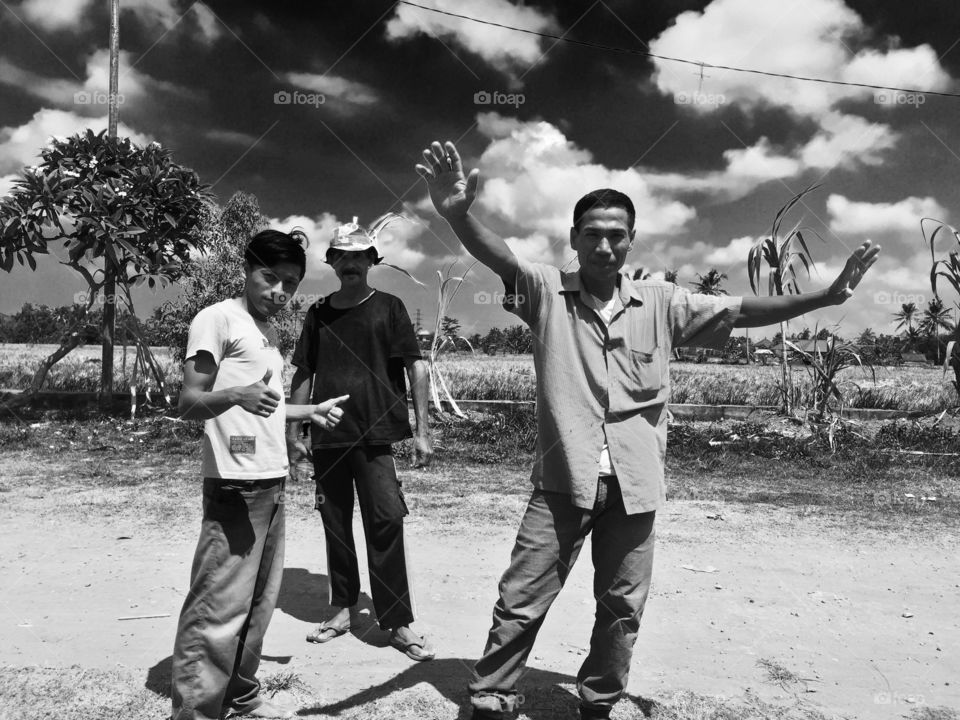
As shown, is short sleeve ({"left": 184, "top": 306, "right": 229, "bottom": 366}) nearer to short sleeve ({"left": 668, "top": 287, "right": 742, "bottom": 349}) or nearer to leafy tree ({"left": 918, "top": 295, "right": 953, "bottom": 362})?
short sleeve ({"left": 668, "top": 287, "right": 742, "bottom": 349})

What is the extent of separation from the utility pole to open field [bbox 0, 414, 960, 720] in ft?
10.6

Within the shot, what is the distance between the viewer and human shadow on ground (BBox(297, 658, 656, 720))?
279cm

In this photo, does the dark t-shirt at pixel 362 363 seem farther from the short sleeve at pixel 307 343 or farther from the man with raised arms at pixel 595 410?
the man with raised arms at pixel 595 410

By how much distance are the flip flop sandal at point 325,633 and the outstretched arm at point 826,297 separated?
91.2 inches

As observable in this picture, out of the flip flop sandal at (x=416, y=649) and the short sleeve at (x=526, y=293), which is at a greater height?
the short sleeve at (x=526, y=293)

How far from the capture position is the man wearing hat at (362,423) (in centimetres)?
346

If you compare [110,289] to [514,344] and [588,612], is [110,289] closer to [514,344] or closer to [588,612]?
[588,612]

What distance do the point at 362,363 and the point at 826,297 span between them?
1.99 metres

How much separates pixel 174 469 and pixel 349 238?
200 inches

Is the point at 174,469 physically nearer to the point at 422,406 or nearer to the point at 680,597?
the point at 422,406

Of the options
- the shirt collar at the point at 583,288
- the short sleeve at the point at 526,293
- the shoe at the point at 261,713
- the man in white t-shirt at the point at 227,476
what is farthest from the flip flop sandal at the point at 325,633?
the shirt collar at the point at 583,288

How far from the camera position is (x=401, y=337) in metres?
3.61

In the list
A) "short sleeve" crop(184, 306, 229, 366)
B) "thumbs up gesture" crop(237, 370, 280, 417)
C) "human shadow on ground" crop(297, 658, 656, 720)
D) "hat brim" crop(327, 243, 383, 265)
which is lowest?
"human shadow on ground" crop(297, 658, 656, 720)

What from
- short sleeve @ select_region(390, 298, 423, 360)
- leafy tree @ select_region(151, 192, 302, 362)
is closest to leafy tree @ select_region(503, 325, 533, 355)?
leafy tree @ select_region(151, 192, 302, 362)
